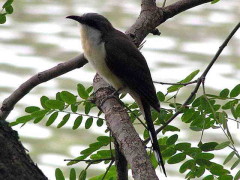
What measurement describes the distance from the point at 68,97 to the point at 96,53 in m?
0.75

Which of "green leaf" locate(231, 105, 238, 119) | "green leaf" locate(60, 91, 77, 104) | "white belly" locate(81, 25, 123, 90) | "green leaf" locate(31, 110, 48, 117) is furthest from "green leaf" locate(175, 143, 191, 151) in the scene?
"white belly" locate(81, 25, 123, 90)

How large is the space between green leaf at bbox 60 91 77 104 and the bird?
21.5 inches

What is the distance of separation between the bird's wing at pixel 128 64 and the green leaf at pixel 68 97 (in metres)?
0.61

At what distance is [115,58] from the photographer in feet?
15.3

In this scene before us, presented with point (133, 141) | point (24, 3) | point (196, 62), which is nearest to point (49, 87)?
point (196, 62)

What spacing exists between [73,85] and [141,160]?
8272mm

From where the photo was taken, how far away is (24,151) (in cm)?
300

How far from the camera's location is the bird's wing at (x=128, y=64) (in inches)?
178

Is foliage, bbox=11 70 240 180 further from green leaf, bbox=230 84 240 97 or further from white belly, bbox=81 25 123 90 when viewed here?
white belly, bbox=81 25 123 90

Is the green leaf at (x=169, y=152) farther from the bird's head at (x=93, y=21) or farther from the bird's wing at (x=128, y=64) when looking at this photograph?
the bird's head at (x=93, y=21)

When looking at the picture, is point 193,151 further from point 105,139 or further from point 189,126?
point 105,139

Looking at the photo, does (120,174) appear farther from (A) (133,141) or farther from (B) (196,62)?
(B) (196,62)

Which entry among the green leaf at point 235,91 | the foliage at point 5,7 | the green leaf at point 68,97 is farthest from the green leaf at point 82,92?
the green leaf at point 235,91

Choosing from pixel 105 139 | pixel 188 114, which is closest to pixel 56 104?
pixel 105 139
